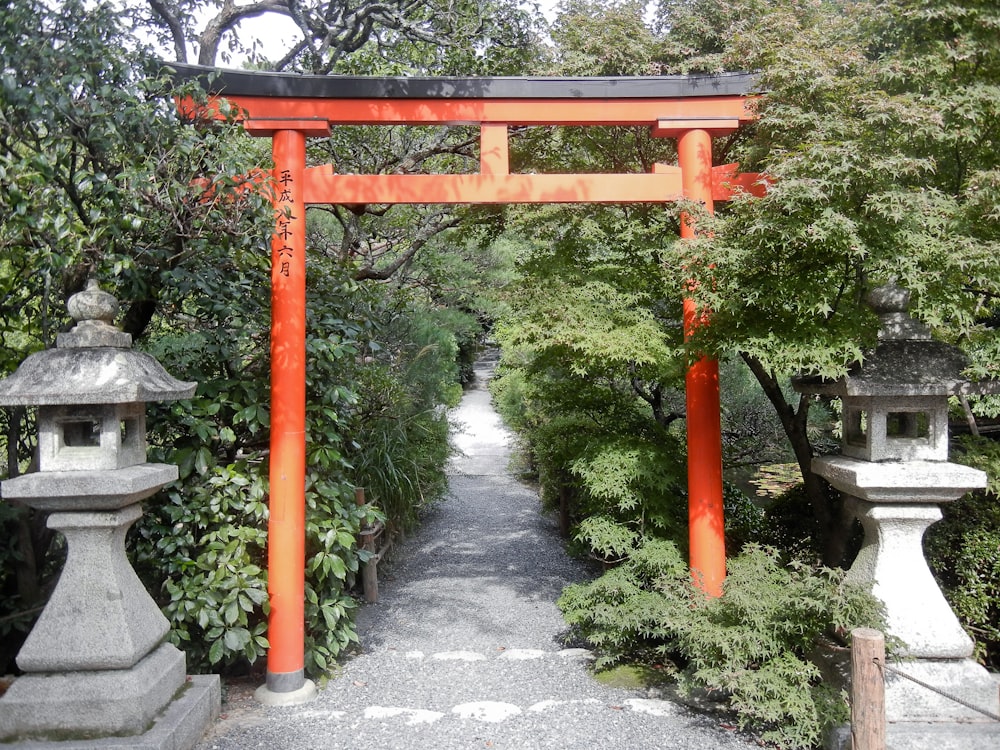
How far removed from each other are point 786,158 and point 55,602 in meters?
4.07

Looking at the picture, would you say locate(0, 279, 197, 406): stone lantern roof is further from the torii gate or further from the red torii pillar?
the torii gate

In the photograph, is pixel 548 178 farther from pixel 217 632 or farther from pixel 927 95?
pixel 217 632

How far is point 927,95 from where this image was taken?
356 cm

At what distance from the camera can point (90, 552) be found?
309cm

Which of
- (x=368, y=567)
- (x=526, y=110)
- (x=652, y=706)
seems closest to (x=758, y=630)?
(x=652, y=706)

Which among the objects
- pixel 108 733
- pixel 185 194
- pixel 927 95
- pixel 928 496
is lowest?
pixel 108 733

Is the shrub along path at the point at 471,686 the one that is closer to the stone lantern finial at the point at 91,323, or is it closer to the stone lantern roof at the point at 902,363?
the stone lantern roof at the point at 902,363

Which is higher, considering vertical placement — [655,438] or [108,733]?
[655,438]

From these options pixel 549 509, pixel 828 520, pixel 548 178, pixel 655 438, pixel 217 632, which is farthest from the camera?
pixel 549 509

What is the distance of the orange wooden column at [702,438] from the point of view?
3938mm

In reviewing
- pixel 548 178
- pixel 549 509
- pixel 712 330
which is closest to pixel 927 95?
pixel 712 330

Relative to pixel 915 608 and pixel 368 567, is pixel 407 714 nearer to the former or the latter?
pixel 368 567

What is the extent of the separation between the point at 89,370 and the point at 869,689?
142 inches

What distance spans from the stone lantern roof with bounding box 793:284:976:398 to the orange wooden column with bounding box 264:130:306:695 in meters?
2.95
